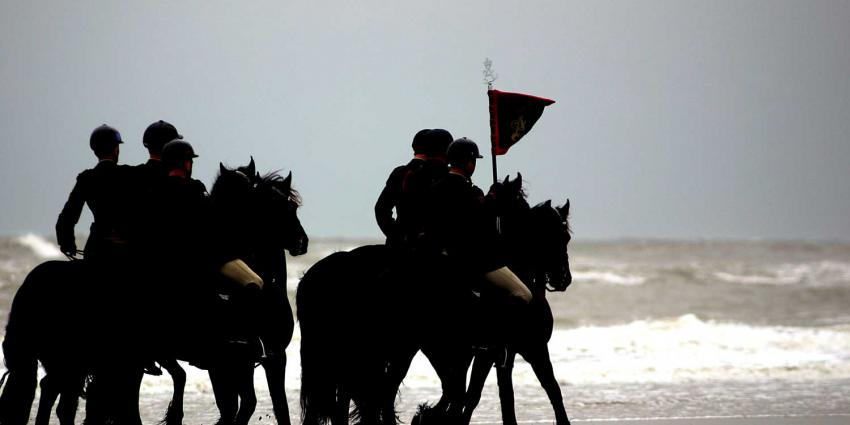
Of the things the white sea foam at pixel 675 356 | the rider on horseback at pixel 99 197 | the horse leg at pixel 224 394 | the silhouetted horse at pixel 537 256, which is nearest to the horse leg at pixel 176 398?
the rider on horseback at pixel 99 197

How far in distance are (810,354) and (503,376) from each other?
12.8 m

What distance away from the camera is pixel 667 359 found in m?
20.7

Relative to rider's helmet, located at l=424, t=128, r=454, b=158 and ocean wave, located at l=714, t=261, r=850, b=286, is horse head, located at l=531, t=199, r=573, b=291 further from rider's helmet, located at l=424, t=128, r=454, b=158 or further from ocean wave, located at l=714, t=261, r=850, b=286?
ocean wave, located at l=714, t=261, r=850, b=286

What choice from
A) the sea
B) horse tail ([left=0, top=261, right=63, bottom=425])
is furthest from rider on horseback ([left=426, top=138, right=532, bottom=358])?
horse tail ([left=0, top=261, right=63, bottom=425])

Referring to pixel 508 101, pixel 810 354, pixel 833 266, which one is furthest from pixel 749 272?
pixel 508 101

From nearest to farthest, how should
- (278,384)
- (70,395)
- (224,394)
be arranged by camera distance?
(224,394), (278,384), (70,395)

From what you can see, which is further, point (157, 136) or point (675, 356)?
point (675, 356)

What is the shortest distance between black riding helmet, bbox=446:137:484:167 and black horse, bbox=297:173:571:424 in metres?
0.34

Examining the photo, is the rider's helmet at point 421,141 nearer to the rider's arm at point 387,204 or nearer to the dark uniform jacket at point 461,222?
the rider's arm at point 387,204

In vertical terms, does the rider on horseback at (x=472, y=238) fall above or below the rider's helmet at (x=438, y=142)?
below

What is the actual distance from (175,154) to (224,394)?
174 centimetres

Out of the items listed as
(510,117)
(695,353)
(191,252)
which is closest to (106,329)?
(191,252)

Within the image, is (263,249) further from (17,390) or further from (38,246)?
(38,246)

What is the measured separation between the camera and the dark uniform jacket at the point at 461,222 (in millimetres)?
9078
